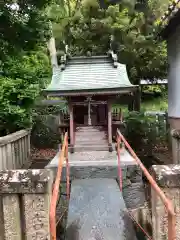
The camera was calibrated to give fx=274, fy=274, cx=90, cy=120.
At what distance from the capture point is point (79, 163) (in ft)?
26.3

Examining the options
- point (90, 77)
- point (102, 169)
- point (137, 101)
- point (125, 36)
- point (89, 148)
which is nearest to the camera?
point (102, 169)

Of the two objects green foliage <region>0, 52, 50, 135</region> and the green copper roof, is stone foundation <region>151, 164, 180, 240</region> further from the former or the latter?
the green copper roof

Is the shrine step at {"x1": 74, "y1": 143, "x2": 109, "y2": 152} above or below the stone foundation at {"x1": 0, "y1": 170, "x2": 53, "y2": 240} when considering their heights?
below

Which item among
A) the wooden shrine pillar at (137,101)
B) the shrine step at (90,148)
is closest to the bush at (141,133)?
the shrine step at (90,148)

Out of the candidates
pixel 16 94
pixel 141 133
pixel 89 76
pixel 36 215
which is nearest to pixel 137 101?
pixel 141 133

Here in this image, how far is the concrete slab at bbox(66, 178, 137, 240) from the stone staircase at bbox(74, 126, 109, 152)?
10.4 feet

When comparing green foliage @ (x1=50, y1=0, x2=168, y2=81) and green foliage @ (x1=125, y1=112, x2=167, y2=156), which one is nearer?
green foliage @ (x1=125, y1=112, x2=167, y2=156)

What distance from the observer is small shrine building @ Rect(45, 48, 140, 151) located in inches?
355

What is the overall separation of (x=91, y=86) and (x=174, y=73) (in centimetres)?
428

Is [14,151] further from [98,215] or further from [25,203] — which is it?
[25,203]

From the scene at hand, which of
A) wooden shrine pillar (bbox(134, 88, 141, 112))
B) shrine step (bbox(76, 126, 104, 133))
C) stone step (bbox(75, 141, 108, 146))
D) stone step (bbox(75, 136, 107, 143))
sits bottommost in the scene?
stone step (bbox(75, 141, 108, 146))

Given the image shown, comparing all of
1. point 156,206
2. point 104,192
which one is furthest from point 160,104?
point 156,206

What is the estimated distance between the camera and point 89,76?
1013cm

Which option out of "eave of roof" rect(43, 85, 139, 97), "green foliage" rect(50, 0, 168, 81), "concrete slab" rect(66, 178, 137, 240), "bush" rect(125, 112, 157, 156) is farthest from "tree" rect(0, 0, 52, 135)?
"bush" rect(125, 112, 157, 156)
